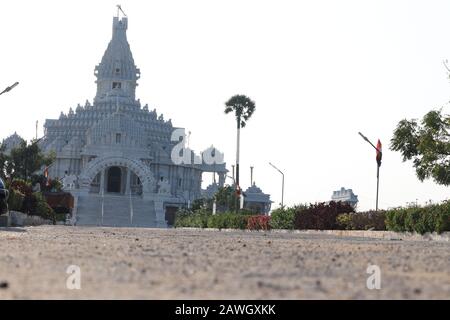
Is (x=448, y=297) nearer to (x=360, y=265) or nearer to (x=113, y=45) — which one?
(x=360, y=265)

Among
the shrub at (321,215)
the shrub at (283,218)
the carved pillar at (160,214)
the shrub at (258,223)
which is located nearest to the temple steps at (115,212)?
the carved pillar at (160,214)

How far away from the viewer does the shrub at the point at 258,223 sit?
5516 cm

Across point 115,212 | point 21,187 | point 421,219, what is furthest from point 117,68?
point 421,219

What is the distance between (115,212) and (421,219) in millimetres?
75948

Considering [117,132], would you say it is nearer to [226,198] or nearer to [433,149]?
[226,198]

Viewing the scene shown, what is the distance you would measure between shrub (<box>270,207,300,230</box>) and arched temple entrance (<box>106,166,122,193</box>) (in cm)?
7965

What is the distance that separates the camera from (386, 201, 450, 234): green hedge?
30312mm

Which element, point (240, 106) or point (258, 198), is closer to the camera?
point (240, 106)

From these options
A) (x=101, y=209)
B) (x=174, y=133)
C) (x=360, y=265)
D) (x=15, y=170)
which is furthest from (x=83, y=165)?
(x=360, y=265)

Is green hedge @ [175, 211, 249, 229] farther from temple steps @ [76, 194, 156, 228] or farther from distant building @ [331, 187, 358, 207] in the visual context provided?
distant building @ [331, 187, 358, 207]

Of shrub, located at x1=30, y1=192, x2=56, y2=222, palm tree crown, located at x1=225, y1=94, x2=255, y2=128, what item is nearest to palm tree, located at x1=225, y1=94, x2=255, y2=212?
palm tree crown, located at x1=225, y1=94, x2=255, y2=128

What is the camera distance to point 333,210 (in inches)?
1863

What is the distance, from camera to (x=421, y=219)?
31984 mm
